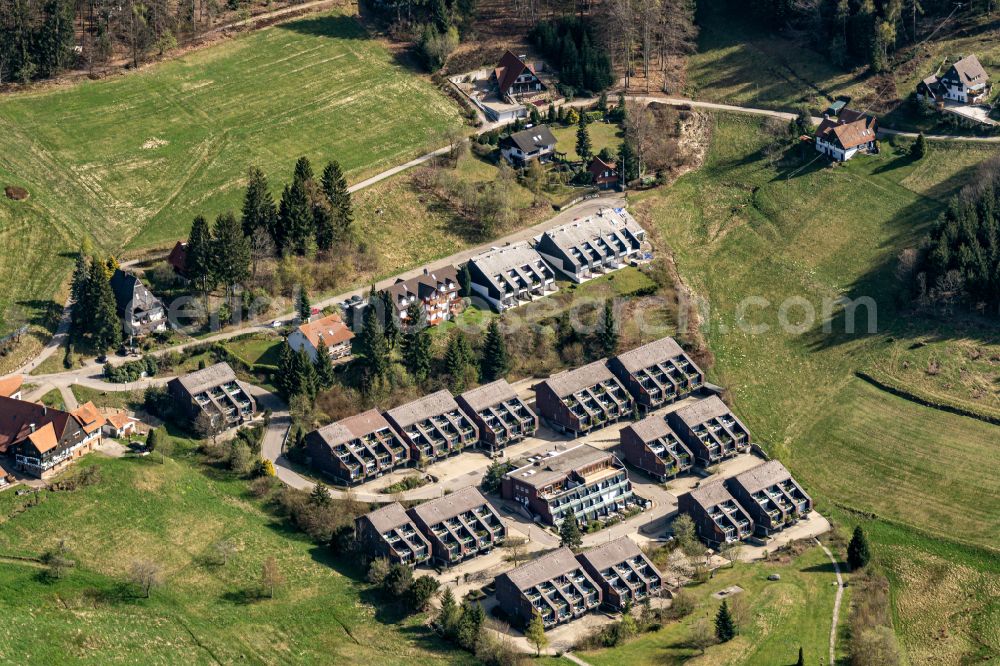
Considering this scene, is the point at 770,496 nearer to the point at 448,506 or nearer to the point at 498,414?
the point at 498,414

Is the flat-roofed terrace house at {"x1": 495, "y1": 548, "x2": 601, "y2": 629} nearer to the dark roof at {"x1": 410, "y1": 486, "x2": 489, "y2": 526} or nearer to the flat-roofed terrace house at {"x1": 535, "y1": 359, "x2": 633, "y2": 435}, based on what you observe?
the dark roof at {"x1": 410, "y1": 486, "x2": 489, "y2": 526}

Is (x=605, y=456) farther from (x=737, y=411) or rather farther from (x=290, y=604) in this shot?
(x=290, y=604)

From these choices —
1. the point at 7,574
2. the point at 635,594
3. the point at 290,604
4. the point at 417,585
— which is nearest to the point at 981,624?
the point at 635,594

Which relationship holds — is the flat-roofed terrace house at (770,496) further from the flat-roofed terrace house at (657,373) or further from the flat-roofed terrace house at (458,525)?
the flat-roofed terrace house at (458,525)

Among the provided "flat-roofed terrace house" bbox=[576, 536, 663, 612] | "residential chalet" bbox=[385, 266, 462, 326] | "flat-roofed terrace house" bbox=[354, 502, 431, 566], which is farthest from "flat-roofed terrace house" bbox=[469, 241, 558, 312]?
"flat-roofed terrace house" bbox=[576, 536, 663, 612]

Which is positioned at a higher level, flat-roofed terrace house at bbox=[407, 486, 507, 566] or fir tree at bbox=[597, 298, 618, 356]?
fir tree at bbox=[597, 298, 618, 356]

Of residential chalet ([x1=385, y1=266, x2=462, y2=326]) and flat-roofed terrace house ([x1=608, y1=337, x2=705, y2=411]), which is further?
residential chalet ([x1=385, y1=266, x2=462, y2=326])
